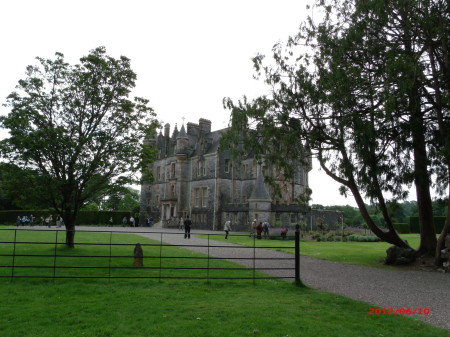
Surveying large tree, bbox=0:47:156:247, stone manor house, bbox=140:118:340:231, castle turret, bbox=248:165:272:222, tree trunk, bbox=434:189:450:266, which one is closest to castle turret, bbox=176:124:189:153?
stone manor house, bbox=140:118:340:231

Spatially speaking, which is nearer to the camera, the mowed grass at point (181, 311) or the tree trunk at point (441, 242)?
the mowed grass at point (181, 311)

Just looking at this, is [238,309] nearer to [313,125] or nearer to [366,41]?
[313,125]

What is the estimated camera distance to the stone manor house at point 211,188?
138 feet

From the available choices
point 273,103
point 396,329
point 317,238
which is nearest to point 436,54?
point 273,103

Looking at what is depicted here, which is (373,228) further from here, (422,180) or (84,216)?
(84,216)

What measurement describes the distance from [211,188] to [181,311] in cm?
4186

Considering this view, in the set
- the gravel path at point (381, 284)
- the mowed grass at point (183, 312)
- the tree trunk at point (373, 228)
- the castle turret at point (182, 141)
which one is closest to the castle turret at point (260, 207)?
the castle turret at point (182, 141)

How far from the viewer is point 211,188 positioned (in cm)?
4909

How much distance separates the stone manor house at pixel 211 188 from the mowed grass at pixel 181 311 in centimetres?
3150

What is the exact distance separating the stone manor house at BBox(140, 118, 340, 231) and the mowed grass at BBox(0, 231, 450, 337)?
103 feet

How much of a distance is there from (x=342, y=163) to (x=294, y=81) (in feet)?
13.8

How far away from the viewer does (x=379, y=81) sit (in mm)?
14312

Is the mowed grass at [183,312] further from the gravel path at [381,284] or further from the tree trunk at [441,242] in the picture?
the tree trunk at [441,242]

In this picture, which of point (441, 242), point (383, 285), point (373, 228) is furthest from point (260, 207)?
point (383, 285)
